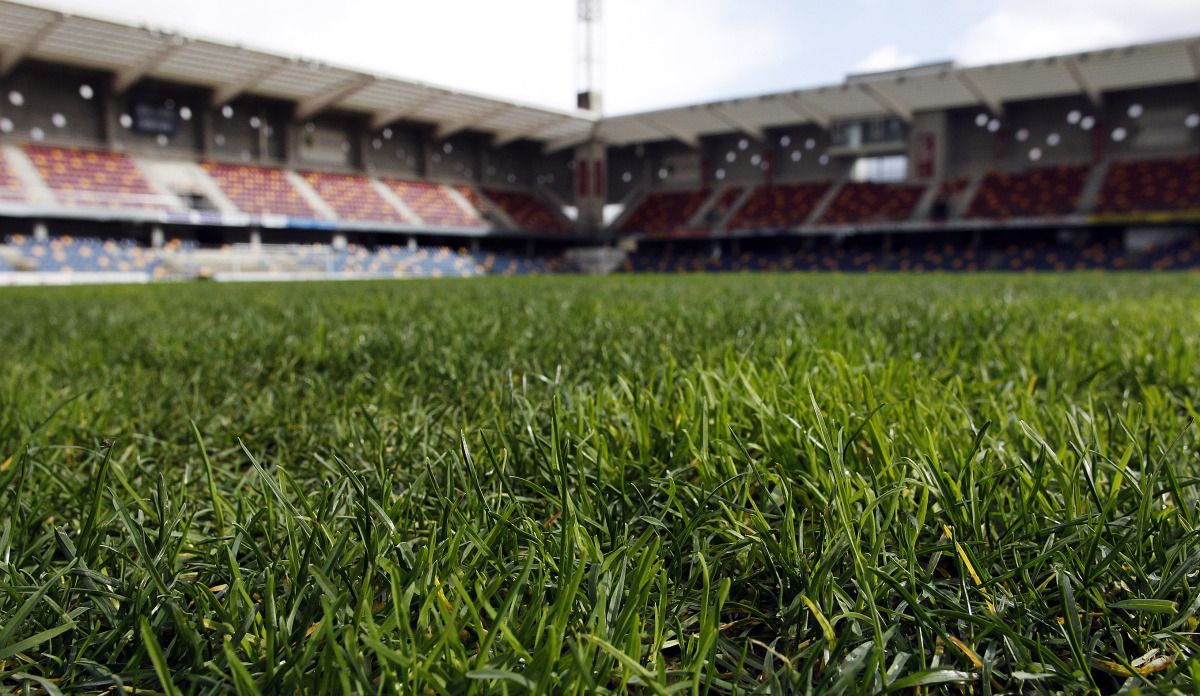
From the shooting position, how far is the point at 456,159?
144ft

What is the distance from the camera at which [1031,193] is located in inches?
1289

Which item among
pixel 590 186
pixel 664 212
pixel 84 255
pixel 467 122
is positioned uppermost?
pixel 467 122

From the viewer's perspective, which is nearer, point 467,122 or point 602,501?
point 602,501

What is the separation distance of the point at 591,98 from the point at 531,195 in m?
7.44

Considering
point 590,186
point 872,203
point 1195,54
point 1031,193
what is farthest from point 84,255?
point 1195,54

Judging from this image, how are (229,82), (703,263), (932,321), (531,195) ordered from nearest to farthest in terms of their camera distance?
(932,321) → (229,82) → (703,263) → (531,195)

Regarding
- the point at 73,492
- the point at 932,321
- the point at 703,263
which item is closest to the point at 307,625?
the point at 73,492

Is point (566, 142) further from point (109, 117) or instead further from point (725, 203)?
point (109, 117)

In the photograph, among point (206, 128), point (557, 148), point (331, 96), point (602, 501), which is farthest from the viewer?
point (557, 148)

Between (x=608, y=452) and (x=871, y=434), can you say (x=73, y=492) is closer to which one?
(x=608, y=452)

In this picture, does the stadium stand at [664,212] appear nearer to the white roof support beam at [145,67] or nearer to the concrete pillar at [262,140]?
the concrete pillar at [262,140]

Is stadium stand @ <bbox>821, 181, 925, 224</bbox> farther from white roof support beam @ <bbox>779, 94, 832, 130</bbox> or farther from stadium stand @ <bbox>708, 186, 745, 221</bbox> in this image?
stadium stand @ <bbox>708, 186, 745, 221</bbox>

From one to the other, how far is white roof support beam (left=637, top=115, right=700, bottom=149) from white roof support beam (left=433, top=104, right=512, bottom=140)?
791cm

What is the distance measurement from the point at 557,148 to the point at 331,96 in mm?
16032
